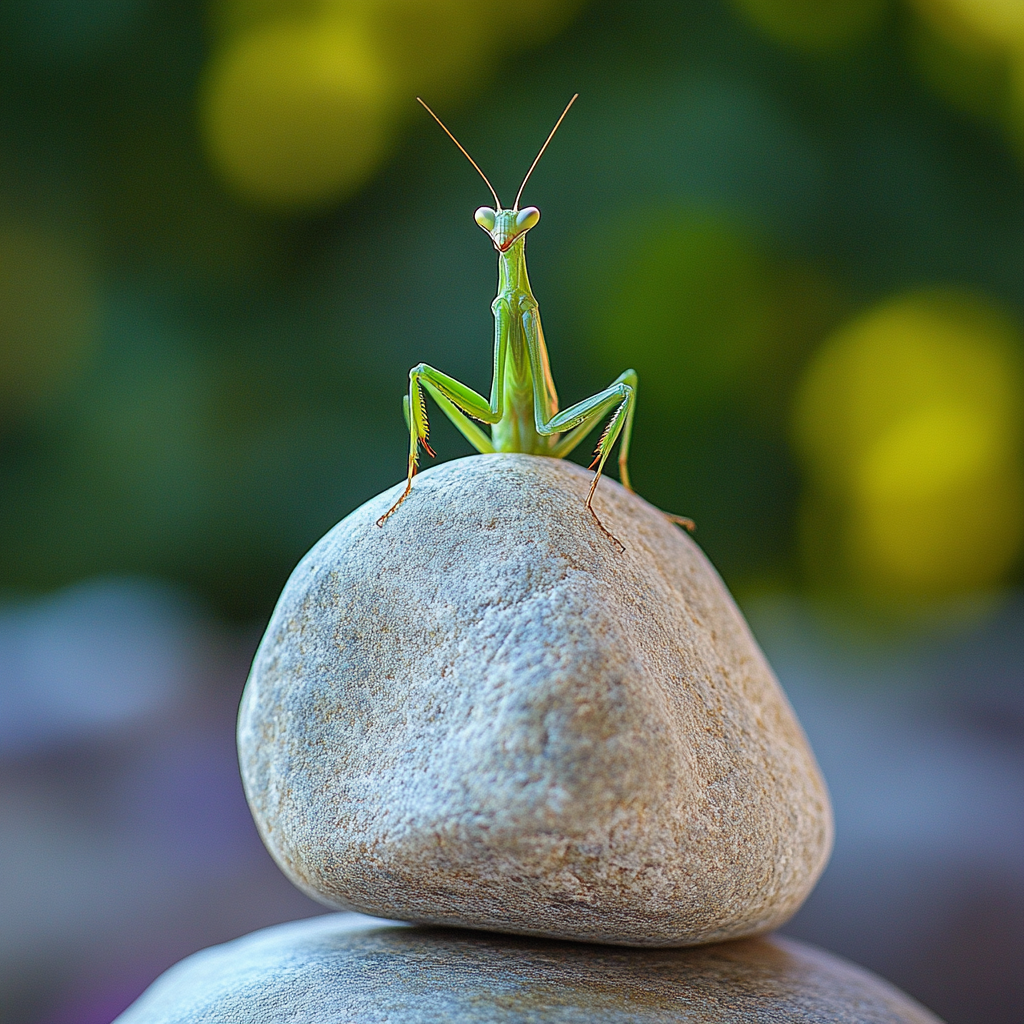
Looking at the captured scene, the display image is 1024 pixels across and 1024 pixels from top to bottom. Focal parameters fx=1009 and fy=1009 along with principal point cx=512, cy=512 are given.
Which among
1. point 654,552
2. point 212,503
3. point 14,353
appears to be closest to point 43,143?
point 14,353

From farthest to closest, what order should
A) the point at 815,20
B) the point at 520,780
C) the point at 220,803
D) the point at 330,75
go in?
the point at 815,20, the point at 330,75, the point at 220,803, the point at 520,780

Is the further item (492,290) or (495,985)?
(492,290)

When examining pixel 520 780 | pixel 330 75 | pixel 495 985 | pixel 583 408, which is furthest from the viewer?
pixel 330 75

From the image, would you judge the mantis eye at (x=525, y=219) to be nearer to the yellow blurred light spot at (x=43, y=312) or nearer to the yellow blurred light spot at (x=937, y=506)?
the yellow blurred light spot at (x=937, y=506)

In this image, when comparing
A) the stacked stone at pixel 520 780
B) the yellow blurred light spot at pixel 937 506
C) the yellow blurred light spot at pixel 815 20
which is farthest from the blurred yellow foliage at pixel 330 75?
the stacked stone at pixel 520 780

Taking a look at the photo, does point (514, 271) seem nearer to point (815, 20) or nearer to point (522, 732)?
point (522, 732)

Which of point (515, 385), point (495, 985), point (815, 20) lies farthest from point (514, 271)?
point (815, 20)

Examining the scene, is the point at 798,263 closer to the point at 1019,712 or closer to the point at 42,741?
the point at 1019,712
